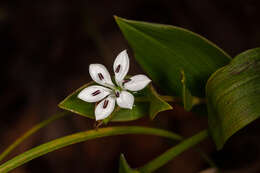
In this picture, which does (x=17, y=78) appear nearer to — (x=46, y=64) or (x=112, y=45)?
(x=46, y=64)

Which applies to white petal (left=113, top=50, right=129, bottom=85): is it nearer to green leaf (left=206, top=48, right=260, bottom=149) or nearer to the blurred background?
green leaf (left=206, top=48, right=260, bottom=149)

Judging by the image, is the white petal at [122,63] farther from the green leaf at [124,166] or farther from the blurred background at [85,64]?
the blurred background at [85,64]

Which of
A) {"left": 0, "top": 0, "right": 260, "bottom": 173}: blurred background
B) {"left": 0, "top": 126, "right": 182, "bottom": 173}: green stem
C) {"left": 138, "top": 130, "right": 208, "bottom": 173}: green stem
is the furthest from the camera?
{"left": 0, "top": 0, "right": 260, "bottom": 173}: blurred background

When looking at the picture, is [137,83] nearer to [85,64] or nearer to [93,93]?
[93,93]

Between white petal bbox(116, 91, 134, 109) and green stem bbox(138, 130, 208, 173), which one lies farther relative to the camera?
green stem bbox(138, 130, 208, 173)

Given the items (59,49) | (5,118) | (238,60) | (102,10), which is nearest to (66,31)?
(59,49)

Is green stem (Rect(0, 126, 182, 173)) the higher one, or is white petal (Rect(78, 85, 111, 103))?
white petal (Rect(78, 85, 111, 103))

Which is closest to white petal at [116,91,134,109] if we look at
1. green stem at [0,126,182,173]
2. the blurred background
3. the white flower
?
the white flower

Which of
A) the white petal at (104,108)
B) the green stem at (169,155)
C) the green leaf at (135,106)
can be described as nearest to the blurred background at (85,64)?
the green stem at (169,155)

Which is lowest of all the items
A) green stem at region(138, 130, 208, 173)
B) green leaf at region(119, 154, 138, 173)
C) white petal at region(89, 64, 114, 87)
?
green stem at region(138, 130, 208, 173)
